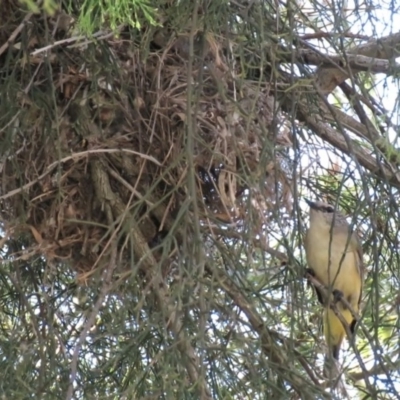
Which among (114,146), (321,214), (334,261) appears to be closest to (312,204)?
(321,214)

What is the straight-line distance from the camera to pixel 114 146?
2127 mm

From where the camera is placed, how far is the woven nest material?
2.10 m

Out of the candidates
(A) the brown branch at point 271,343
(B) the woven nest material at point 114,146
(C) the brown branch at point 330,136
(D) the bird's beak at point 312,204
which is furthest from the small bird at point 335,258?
(A) the brown branch at point 271,343

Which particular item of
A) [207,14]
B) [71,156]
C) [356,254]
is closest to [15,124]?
[71,156]

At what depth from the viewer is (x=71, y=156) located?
78.7 inches

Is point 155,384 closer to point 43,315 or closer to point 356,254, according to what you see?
point 43,315

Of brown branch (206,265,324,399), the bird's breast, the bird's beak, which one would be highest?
the bird's beak

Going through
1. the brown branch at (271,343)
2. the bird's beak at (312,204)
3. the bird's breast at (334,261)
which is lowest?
the brown branch at (271,343)

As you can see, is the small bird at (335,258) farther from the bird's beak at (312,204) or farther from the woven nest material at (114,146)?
the woven nest material at (114,146)

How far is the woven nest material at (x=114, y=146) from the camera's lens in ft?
6.89

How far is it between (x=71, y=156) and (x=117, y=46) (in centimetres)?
32

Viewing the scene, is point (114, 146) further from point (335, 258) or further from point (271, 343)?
point (335, 258)

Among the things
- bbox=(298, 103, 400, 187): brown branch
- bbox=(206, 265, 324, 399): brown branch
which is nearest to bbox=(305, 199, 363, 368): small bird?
bbox=(298, 103, 400, 187): brown branch

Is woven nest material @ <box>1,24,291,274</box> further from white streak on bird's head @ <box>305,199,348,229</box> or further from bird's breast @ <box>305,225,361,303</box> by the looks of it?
bird's breast @ <box>305,225,361,303</box>
